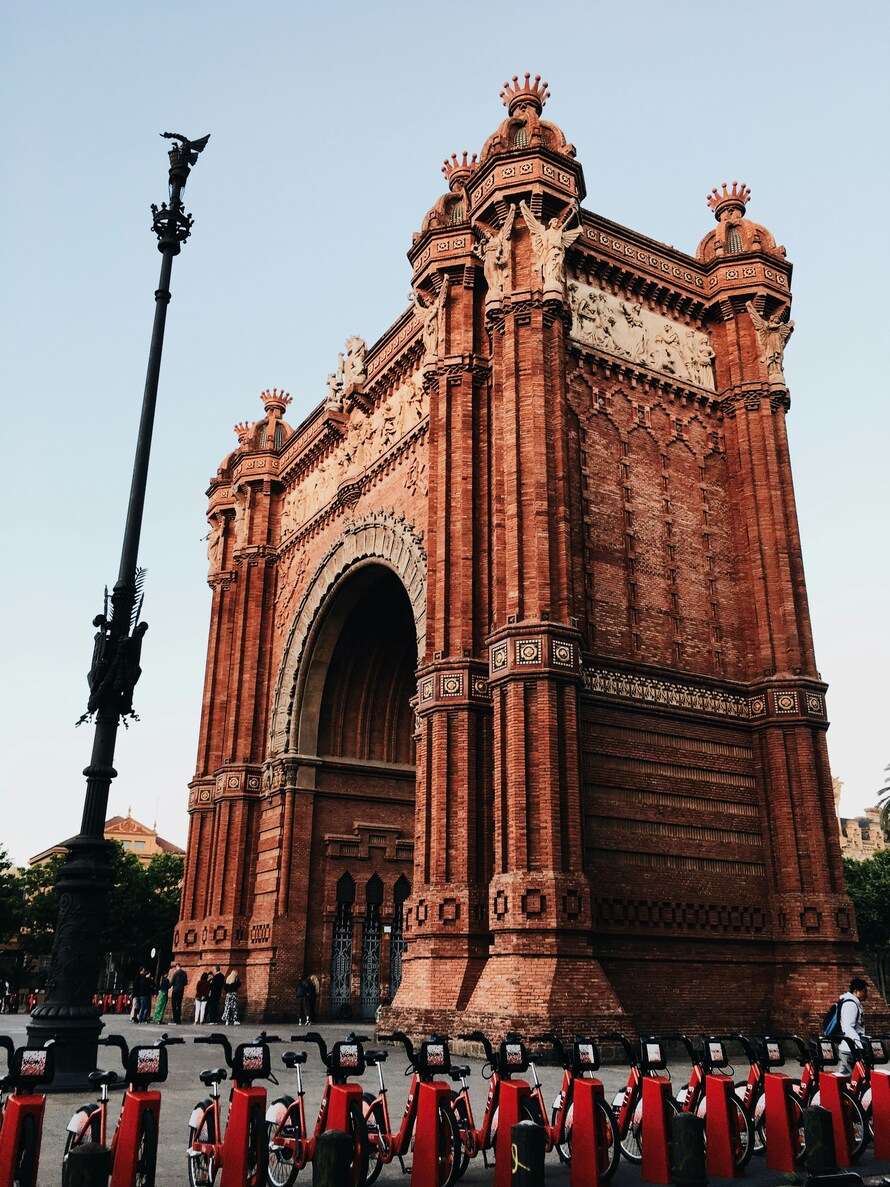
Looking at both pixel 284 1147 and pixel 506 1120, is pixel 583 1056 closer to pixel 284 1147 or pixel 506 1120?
pixel 506 1120

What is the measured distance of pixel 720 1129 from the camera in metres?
8.15

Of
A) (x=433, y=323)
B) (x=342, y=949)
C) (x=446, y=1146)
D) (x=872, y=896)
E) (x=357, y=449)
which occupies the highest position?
(x=357, y=449)

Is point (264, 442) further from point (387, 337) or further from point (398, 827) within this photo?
point (398, 827)

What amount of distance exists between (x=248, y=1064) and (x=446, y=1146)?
1597 millimetres

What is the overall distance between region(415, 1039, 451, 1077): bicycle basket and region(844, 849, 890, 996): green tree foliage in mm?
41899

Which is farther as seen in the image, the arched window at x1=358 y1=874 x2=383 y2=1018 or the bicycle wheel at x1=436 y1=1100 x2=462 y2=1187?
the arched window at x1=358 y1=874 x2=383 y2=1018

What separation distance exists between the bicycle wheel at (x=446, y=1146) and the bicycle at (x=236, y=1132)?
127 cm

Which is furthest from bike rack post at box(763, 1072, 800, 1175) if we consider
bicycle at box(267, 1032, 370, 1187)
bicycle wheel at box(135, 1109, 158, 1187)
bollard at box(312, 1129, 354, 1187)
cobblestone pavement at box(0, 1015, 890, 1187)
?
bicycle wheel at box(135, 1109, 158, 1187)

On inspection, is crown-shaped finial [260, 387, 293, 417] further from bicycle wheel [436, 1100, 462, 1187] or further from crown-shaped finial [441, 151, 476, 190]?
bicycle wheel [436, 1100, 462, 1187]

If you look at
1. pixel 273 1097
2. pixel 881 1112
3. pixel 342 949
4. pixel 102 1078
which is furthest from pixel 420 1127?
pixel 342 949

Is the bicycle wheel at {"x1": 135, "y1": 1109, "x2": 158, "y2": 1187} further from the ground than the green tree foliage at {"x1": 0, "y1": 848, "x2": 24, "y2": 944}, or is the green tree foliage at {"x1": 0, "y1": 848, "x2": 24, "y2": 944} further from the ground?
the green tree foliage at {"x1": 0, "y1": 848, "x2": 24, "y2": 944}

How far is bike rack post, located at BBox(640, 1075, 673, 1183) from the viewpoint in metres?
7.92

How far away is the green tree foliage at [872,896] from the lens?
152 feet

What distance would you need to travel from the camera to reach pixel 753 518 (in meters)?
22.5
